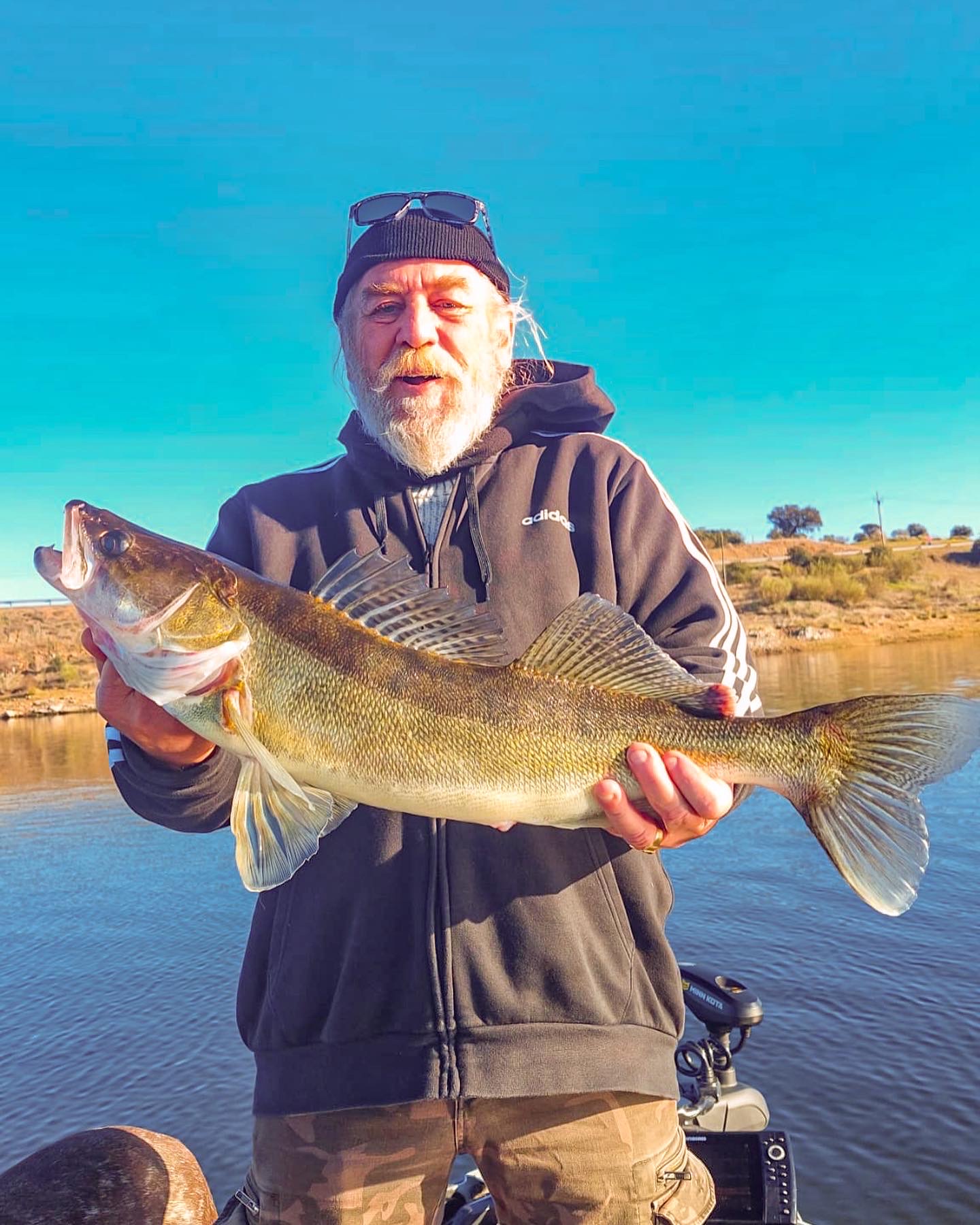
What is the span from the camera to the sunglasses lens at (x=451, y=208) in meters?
4.07

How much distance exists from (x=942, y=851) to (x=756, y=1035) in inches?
186

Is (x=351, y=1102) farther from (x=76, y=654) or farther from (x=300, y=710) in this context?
(x=76, y=654)

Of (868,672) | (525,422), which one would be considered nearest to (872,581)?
(868,672)

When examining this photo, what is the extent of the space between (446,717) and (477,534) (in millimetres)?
833

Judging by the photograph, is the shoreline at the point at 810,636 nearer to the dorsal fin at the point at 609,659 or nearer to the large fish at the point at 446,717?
the large fish at the point at 446,717

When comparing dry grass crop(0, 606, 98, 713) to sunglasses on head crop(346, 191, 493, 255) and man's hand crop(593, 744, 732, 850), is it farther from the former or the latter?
man's hand crop(593, 744, 732, 850)

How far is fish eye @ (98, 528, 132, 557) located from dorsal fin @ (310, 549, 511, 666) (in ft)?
2.21

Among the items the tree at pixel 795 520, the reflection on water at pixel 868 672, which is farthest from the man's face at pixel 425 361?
the tree at pixel 795 520

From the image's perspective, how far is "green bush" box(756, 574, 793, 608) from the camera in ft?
139

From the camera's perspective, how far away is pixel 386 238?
394 cm

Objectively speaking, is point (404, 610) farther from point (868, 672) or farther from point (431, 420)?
point (868, 672)

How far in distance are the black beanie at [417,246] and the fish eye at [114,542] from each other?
1.64m

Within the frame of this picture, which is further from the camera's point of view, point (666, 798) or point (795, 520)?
point (795, 520)

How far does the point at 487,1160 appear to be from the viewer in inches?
115
